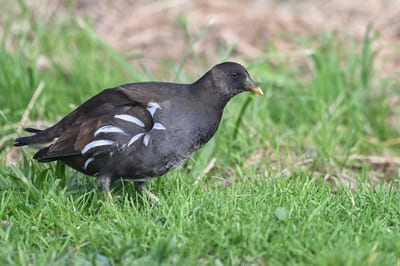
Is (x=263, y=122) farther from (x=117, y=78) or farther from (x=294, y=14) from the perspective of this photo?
(x=294, y=14)

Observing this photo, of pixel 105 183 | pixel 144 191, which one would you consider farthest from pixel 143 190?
pixel 105 183

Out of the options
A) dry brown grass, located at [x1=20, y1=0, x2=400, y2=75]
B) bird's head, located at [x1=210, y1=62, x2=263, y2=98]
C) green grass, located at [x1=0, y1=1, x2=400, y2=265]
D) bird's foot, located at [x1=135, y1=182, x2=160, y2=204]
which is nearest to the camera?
green grass, located at [x1=0, y1=1, x2=400, y2=265]

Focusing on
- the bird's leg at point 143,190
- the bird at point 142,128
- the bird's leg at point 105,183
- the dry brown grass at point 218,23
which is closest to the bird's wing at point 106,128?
the bird at point 142,128

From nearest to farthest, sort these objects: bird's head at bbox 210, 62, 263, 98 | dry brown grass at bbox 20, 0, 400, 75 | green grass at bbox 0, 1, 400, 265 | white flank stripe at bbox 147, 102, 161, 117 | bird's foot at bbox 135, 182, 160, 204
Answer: green grass at bbox 0, 1, 400, 265 → bird's foot at bbox 135, 182, 160, 204 → white flank stripe at bbox 147, 102, 161, 117 → bird's head at bbox 210, 62, 263, 98 → dry brown grass at bbox 20, 0, 400, 75

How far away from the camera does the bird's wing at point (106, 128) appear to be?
4660 millimetres

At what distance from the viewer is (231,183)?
5.17 meters

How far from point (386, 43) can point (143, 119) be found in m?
5.05

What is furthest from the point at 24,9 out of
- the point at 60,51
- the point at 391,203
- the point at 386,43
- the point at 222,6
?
the point at 391,203

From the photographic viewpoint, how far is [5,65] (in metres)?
6.84

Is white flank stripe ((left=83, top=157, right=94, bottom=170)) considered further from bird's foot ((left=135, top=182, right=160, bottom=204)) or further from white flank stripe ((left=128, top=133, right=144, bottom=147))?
bird's foot ((left=135, top=182, right=160, bottom=204))

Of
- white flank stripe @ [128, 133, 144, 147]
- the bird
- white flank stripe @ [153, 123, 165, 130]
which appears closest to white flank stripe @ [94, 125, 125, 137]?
the bird

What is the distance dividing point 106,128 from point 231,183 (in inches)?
41.6

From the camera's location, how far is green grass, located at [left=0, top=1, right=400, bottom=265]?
3801mm

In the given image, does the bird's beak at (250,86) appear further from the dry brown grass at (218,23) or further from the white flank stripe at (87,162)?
the dry brown grass at (218,23)
